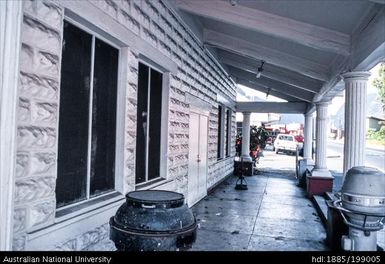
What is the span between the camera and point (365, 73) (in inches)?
222

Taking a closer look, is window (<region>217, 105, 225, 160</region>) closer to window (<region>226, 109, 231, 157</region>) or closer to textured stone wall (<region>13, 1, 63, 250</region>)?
window (<region>226, 109, 231, 157</region>)

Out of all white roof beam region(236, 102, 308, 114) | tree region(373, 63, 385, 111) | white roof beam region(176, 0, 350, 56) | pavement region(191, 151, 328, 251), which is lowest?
pavement region(191, 151, 328, 251)

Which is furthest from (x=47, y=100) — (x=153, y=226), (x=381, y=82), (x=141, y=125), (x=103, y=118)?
(x=381, y=82)

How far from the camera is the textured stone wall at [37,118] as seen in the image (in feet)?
8.89

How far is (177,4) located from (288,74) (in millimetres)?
5402

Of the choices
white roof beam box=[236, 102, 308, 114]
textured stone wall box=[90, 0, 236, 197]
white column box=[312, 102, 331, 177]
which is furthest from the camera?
white roof beam box=[236, 102, 308, 114]

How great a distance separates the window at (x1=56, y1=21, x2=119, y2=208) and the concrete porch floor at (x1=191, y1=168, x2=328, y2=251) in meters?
2.42

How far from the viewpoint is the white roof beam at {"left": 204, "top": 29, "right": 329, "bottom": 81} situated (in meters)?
8.12

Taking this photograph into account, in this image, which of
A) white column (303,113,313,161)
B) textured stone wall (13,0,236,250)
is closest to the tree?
white column (303,113,313,161)

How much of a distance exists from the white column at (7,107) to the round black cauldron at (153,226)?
0.81 metres

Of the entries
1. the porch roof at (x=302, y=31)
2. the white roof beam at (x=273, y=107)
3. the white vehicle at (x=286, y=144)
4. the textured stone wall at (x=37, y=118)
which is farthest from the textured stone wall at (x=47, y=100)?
the white vehicle at (x=286, y=144)

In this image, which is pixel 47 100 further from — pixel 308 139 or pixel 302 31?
pixel 308 139

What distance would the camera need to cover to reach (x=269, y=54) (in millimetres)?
8352

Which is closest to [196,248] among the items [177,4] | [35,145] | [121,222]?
[121,222]
